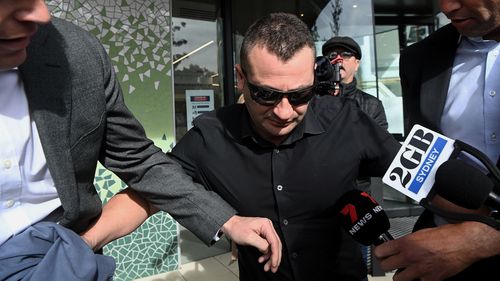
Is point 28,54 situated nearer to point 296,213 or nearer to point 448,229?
point 296,213

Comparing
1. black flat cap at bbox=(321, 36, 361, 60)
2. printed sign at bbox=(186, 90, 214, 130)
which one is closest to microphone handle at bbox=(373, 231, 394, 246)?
black flat cap at bbox=(321, 36, 361, 60)

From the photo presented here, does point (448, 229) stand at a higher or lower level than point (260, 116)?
lower

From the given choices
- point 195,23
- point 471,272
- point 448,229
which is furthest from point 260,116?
point 195,23

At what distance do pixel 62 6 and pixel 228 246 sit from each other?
10.2 feet

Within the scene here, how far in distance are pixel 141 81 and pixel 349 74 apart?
6.40 feet

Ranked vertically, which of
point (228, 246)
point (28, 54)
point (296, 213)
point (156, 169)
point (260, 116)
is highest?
point (28, 54)

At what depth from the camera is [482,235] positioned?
112cm

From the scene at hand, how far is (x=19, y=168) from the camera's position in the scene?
1.04m

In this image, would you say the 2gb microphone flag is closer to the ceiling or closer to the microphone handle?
the microphone handle

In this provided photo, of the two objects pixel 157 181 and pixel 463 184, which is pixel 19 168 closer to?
pixel 157 181

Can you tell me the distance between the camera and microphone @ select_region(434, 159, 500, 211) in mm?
1048

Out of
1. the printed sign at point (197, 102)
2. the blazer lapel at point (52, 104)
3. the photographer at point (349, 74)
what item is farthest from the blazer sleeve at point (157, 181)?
the printed sign at point (197, 102)

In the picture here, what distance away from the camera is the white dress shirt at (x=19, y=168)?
101 centimetres

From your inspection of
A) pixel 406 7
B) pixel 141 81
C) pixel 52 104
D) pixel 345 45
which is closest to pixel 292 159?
pixel 52 104
